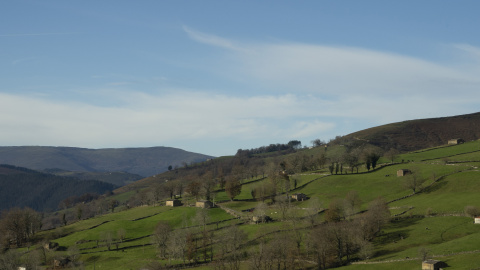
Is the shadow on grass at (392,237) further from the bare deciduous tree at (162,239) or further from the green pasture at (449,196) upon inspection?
the bare deciduous tree at (162,239)

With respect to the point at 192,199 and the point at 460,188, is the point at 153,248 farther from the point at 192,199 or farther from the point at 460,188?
the point at 460,188

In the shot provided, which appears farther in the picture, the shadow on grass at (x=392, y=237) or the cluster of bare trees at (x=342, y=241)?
the shadow on grass at (x=392, y=237)

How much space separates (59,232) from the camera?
140375 mm

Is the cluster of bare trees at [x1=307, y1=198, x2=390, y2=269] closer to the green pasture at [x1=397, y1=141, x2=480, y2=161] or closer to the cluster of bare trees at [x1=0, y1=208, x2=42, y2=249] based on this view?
the cluster of bare trees at [x1=0, y1=208, x2=42, y2=249]

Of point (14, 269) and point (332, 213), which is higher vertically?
point (332, 213)

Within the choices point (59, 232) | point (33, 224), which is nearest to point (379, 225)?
point (59, 232)

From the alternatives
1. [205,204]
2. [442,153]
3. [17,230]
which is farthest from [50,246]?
[442,153]

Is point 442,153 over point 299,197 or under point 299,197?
over

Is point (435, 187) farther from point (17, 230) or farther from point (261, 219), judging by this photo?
point (17, 230)

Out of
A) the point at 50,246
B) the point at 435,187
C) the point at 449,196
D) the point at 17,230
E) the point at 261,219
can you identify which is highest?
the point at 435,187

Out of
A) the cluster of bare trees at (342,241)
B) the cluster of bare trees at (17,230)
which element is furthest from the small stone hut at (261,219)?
the cluster of bare trees at (17,230)

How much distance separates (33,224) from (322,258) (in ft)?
344

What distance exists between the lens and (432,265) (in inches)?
2613

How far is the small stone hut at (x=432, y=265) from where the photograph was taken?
6644 centimetres
